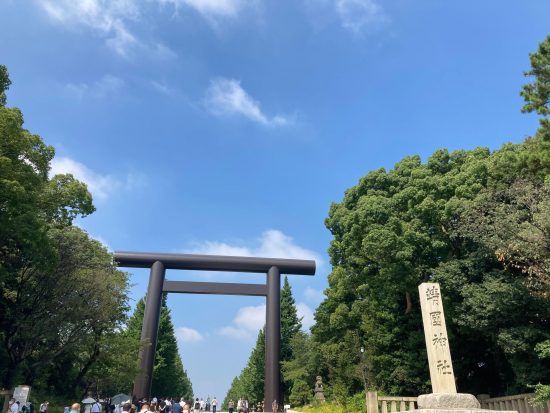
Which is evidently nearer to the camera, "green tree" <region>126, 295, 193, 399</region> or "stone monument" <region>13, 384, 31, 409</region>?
"stone monument" <region>13, 384, 31, 409</region>

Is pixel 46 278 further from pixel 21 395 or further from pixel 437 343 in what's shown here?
pixel 437 343

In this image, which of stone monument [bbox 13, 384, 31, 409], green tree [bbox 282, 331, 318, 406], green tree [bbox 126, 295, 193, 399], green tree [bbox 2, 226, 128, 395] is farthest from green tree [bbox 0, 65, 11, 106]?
green tree [bbox 126, 295, 193, 399]

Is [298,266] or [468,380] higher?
[298,266]

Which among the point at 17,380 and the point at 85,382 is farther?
the point at 85,382

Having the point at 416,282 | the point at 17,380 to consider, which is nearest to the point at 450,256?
the point at 416,282

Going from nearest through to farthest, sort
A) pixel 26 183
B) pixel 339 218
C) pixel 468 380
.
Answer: pixel 26 183, pixel 468 380, pixel 339 218

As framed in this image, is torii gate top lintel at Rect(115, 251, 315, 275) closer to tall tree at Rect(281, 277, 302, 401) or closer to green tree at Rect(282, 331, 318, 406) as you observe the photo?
green tree at Rect(282, 331, 318, 406)

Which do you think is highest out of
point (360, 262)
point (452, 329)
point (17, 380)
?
point (360, 262)

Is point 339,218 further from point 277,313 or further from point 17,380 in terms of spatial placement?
point 17,380

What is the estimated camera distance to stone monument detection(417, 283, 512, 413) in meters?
7.54

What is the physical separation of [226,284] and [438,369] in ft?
60.5

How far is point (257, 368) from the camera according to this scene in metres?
39.4

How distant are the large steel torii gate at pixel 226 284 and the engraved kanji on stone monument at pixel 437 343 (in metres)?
16.9

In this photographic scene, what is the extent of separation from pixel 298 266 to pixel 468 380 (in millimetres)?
12211
